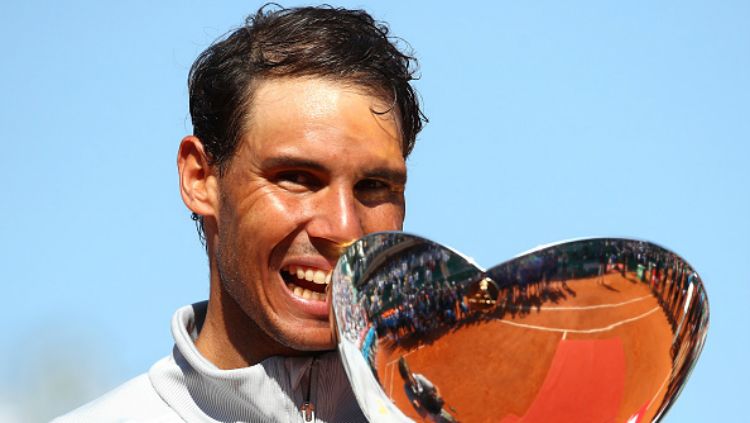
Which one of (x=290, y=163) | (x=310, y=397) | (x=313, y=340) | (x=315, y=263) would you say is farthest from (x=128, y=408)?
(x=290, y=163)

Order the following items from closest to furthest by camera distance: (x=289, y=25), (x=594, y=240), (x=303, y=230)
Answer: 1. (x=594, y=240)
2. (x=303, y=230)
3. (x=289, y=25)

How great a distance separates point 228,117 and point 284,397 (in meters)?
0.89

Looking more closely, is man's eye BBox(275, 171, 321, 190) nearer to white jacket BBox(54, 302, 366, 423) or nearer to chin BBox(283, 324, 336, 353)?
chin BBox(283, 324, 336, 353)

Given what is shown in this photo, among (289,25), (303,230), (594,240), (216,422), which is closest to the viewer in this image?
(594,240)

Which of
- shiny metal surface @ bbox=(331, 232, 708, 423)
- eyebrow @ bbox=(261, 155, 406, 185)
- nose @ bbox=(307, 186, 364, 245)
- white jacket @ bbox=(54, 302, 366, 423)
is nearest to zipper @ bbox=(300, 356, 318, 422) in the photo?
white jacket @ bbox=(54, 302, 366, 423)

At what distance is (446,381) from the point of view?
3.11 m

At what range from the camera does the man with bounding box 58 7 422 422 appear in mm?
3551

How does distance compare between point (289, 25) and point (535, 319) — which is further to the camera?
point (289, 25)

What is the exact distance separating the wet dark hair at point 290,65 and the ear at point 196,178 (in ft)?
0.12

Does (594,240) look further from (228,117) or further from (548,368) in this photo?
(228,117)

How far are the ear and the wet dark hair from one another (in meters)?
0.04

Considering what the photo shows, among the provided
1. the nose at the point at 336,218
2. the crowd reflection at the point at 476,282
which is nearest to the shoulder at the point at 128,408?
the nose at the point at 336,218

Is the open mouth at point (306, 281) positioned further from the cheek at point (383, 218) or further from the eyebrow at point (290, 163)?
Answer: the eyebrow at point (290, 163)

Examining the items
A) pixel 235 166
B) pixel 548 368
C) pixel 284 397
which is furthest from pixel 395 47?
pixel 548 368
